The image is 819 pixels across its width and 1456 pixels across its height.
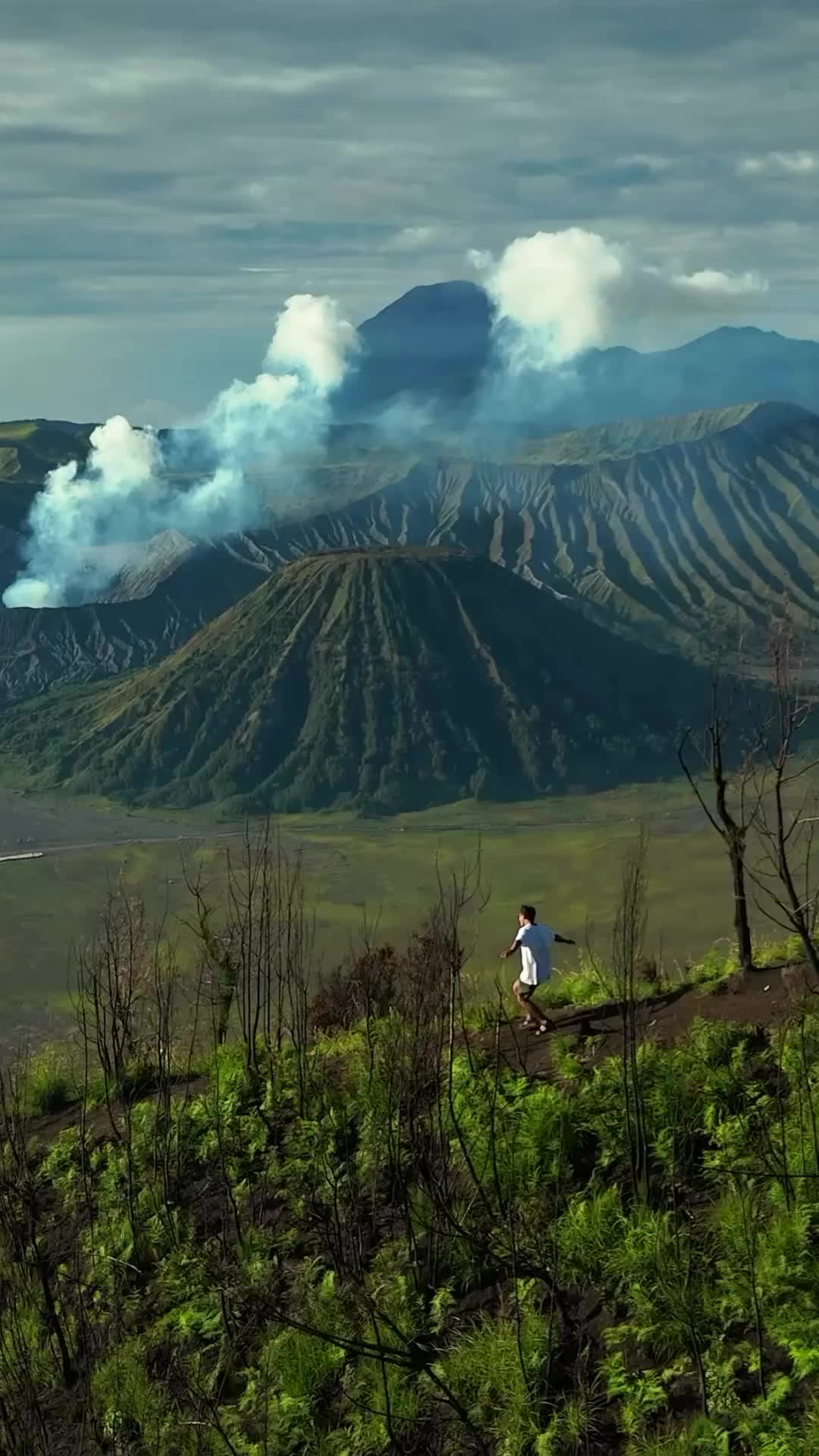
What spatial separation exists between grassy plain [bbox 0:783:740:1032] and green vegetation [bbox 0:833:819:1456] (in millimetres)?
36031

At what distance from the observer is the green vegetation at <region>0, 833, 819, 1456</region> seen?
10.8m

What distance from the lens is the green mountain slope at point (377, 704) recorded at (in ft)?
342

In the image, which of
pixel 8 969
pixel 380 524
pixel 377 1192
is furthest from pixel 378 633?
pixel 377 1192

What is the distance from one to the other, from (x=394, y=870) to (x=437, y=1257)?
69.1 metres

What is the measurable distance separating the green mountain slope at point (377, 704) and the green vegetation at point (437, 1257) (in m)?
83.8

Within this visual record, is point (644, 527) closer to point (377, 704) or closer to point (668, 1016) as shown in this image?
point (377, 704)

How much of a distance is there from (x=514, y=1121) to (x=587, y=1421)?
3.62 meters

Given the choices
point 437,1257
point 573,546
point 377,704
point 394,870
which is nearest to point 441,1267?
point 437,1257

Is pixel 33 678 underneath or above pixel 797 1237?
above

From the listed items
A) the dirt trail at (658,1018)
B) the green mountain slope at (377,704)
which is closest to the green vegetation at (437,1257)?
the dirt trail at (658,1018)

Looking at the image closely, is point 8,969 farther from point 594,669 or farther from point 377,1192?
point 594,669

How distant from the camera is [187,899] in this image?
74375mm

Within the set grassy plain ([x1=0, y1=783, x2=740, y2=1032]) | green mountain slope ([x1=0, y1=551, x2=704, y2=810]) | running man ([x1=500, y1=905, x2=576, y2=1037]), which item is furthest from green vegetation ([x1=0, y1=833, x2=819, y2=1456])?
green mountain slope ([x1=0, y1=551, x2=704, y2=810])

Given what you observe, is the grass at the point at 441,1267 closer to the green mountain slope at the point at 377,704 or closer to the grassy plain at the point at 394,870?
the grassy plain at the point at 394,870
